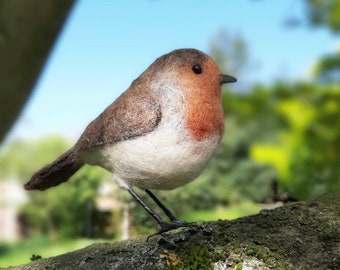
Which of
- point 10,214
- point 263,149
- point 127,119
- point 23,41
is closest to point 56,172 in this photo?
point 127,119

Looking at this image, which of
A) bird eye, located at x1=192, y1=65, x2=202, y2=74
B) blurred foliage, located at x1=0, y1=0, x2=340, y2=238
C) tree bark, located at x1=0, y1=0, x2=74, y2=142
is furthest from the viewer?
blurred foliage, located at x1=0, y1=0, x2=340, y2=238

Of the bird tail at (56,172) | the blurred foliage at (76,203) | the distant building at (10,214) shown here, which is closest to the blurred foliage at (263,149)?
the blurred foliage at (76,203)

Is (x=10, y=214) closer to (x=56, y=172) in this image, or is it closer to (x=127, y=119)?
(x=56, y=172)

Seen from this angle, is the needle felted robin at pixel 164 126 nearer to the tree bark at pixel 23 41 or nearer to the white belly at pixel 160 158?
the white belly at pixel 160 158

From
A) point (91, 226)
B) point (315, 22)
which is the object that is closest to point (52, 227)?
point (91, 226)

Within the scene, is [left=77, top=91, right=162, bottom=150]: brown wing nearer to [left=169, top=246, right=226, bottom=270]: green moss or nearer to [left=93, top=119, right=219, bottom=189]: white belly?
[left=93, top=119, right=219, bottom=189]: white belly

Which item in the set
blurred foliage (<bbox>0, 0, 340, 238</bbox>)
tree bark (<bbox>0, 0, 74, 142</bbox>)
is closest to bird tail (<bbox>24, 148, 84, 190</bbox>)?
blurred foliage (<bbox>0, 0, 340, 238</bbox>)
